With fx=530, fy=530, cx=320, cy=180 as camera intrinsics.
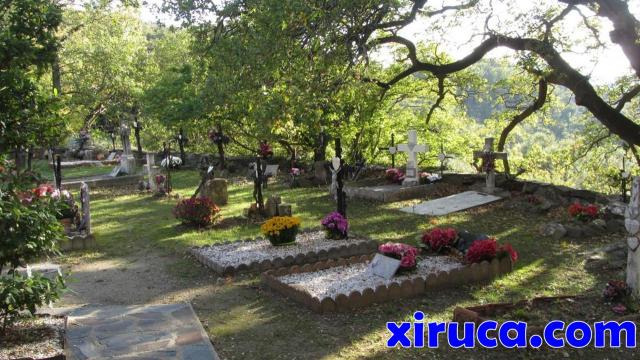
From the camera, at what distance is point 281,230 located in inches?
418

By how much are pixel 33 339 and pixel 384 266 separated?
16.2 feet

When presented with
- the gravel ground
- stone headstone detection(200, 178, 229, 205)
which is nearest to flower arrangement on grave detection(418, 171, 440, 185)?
stone headstone detection(200, 178, 229, 205)

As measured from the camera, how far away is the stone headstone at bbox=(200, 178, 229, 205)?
53.4 feet

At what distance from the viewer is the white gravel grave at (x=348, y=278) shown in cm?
793

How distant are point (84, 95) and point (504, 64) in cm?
2334

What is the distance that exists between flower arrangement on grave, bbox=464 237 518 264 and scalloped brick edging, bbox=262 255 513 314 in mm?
83

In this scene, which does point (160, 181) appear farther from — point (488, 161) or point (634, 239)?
point (634, 239)

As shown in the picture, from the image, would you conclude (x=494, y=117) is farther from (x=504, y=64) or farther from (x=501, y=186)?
(x=501, y=186)

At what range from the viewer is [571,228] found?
10.9 meters

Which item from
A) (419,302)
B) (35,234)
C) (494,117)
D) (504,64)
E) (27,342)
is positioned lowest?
(419,302)

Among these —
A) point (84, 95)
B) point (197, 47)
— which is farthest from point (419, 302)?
point (84, 95)

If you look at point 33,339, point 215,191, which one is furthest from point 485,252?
point 215,191

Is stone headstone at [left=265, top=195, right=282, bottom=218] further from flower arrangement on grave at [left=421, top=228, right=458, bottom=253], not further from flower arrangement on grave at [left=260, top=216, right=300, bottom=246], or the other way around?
flower arrangement on grave at [left=421, top=228, right=458, bottom=253]

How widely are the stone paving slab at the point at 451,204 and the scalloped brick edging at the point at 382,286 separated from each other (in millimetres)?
5197
